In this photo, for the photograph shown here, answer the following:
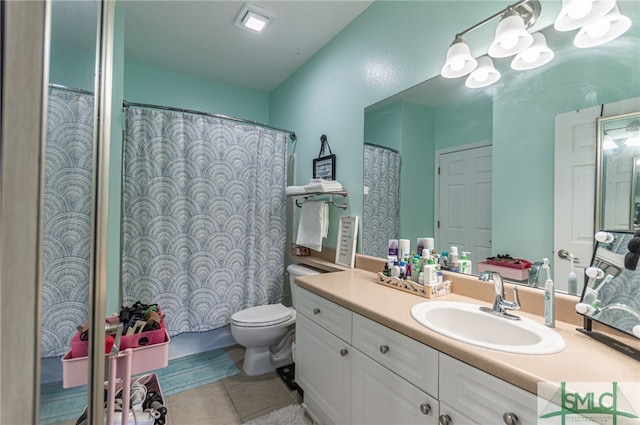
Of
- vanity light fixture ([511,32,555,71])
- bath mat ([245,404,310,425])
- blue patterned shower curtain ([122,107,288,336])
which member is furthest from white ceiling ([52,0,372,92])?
bath mat ([245,404,310,425])

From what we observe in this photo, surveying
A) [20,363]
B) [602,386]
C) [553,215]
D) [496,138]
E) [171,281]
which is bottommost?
[171,281]

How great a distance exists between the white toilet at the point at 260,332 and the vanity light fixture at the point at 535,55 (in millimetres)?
1744

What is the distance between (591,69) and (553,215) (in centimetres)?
56

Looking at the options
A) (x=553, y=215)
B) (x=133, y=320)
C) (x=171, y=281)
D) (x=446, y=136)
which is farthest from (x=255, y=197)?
(x=553, y=215)

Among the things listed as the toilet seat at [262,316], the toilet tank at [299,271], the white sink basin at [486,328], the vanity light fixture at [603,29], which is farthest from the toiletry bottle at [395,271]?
the vanity light fixture at [603,29]

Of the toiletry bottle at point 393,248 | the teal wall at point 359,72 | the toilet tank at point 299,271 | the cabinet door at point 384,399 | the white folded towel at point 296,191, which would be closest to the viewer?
the cabinet door at point 384,399

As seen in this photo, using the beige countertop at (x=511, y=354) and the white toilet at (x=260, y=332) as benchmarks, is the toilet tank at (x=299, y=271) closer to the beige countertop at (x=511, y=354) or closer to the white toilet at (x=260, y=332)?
the white toilet at (x=260, y=332)

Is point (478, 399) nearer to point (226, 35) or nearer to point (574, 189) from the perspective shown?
point (574, 189)

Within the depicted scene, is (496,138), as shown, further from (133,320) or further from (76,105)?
(133,320)

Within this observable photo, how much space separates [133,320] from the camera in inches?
50.2

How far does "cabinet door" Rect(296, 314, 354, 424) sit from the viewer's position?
4.20ft

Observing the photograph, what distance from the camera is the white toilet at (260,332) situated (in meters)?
1.95

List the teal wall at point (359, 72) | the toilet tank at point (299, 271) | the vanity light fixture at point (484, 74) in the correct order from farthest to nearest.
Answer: the toilet tank at point (299, 271), the teal wall at point (359, 72), the vanity light fixture at point (484, 74)

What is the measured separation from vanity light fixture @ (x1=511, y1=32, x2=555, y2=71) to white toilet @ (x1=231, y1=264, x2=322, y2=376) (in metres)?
1.74
